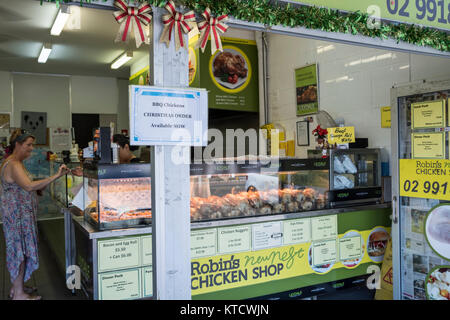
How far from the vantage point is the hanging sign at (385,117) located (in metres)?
4.37

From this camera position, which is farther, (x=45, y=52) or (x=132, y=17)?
(x=45, y=52)

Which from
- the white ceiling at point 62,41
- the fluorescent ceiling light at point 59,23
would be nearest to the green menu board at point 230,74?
the white ceiling at point 62,41

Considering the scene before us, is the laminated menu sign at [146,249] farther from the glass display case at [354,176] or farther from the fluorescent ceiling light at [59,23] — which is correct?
the fluorescent ceiling light at [59,23]

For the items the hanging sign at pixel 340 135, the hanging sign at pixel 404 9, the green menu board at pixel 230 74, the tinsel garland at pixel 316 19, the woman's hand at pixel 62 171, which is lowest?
the woman's hand at pixel 62 171

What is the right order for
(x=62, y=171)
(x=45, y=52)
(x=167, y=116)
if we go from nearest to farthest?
1. (x=167, y=116)
2. (x=62, y=171)
3. (x=45, y=52)

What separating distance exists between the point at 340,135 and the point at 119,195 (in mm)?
2256

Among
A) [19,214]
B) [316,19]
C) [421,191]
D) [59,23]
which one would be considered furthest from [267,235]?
[59,23]

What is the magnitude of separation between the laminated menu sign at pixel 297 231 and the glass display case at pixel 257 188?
0.38 ft

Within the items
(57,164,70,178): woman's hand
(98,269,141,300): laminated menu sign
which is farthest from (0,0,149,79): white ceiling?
(98,269,141,300): laminated menu sign

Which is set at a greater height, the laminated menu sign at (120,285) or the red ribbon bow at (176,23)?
the red ribbon bow at (176,23)

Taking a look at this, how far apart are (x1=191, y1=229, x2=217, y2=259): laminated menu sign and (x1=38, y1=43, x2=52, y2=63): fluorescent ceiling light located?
228 inches

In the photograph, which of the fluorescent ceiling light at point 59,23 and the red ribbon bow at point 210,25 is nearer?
the red ribbon bow at point 210,25

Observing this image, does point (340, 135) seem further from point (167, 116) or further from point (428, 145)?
point (167, 116)

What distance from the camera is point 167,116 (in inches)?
73.9
